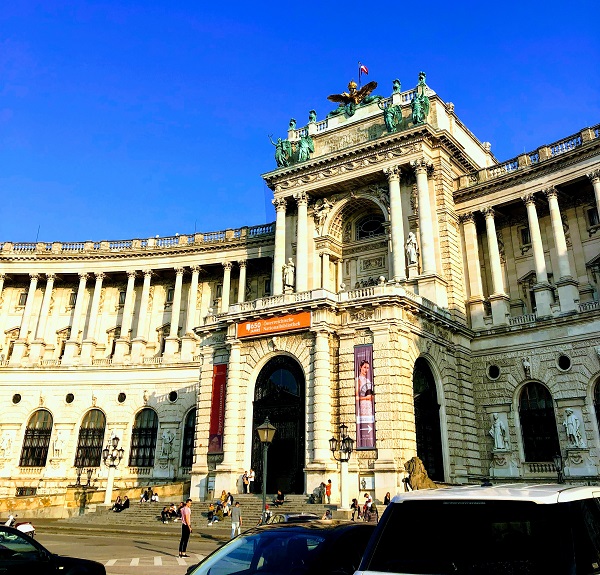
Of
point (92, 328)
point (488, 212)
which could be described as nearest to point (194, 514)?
point (488, 212)

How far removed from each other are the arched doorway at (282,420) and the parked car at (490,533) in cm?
2889

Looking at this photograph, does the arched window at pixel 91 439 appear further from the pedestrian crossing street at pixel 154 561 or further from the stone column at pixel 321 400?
the pedestrian crossing street at pixel 154 561

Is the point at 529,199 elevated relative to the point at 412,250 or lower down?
elevated

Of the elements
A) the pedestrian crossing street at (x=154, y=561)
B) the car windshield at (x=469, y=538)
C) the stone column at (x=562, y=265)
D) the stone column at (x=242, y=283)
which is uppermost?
the stone column at (x=242, y=283)

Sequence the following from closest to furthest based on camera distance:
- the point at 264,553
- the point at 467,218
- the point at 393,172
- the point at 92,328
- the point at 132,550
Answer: the point at 264,553 → the point at 132,550 → the point at 393,172 → the point at 467,218 → the point at 92,328

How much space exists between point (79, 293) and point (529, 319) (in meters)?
42.5

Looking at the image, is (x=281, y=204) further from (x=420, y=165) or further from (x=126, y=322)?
(x=126, y=322)

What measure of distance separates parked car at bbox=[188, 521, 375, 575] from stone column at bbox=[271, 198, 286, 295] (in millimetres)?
38711

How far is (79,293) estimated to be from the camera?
196ft

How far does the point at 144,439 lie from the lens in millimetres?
52719

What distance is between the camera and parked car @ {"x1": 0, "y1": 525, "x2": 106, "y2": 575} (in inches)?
422

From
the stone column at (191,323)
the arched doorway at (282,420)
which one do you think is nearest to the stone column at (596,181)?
the arched doorway at (282,420)

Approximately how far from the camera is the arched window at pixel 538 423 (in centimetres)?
3750

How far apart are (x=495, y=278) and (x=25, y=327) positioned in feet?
147
